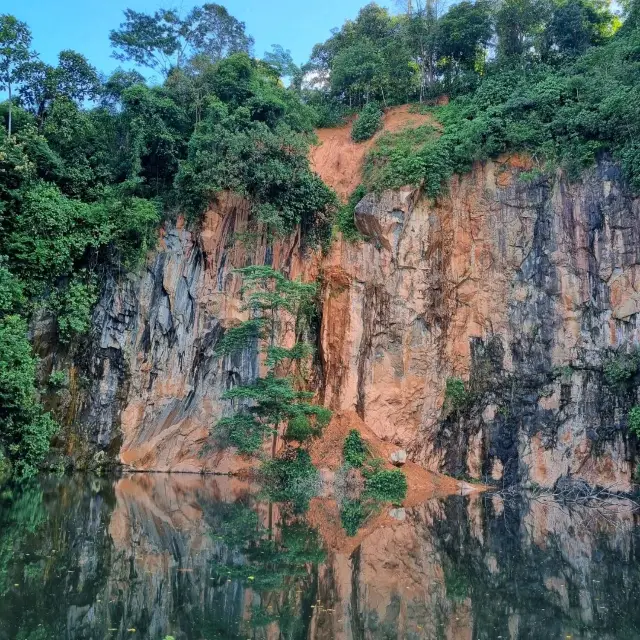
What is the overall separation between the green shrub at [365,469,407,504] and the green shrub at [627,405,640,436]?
662cm

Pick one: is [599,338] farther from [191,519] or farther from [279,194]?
[191,519]

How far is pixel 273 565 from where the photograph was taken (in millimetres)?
7051

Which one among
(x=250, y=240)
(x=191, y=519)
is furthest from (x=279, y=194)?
(x=191, y=519)

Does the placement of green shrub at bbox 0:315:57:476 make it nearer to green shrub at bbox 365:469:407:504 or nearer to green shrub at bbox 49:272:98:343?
green shrub at bbox 49:272:98:343

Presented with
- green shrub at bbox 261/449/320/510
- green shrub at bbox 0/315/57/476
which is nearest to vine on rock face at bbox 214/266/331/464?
green shrub at bbox 261/449/320/510

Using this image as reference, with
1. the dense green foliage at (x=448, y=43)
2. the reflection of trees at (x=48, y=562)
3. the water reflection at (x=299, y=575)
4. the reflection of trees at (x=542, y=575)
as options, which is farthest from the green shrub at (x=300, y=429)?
the dense green foliage at (x=448, y=43)

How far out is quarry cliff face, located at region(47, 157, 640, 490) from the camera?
60.4 ft

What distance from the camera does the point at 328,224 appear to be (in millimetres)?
21766

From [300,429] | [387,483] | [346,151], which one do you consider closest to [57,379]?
[300,429]

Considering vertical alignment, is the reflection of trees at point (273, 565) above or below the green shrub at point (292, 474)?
below

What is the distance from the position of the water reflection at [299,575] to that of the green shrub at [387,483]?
476cm

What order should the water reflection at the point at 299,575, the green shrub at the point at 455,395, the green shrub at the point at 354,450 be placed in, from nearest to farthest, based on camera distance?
the water reflection at the point at 299,575, the green shrub at the point at 354,450, the green shrub at the point at 455,395

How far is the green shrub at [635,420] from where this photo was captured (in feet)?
55.0

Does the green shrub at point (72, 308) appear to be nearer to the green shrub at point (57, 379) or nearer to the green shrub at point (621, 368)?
the green shrub at point (57, 379)
